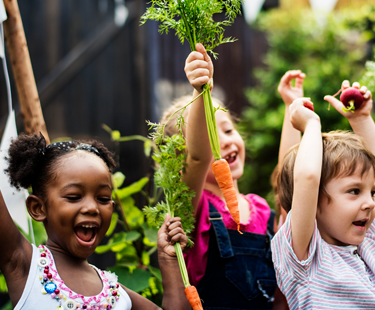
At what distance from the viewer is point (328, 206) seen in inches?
52.8

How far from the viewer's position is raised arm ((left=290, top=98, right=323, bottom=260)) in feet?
3.97

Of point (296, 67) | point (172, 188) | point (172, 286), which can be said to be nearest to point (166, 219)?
point (172, 188)

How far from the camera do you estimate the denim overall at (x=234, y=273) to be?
1554 millimetres

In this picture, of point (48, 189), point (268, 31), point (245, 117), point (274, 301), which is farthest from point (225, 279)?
point (268, 31)

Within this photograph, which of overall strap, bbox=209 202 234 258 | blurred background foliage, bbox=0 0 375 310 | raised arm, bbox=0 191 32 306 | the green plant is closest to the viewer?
raised arm, bbox=0 191 32 306

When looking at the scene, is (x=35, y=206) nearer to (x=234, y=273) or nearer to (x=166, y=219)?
(x=166, y=219)

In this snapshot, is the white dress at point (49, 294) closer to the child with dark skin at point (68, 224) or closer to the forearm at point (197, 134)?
the child with dark skin at point (68, 224)

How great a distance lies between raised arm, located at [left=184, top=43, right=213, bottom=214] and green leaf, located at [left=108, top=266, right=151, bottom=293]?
1.61ft

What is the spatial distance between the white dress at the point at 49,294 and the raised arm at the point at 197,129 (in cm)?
55

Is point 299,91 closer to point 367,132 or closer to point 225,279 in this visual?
point 367,132

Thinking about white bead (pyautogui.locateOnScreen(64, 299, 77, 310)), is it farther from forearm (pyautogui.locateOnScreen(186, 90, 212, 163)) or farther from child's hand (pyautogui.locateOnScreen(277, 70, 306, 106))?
child's hand (pyautogui.locateOnScreen(277, 70, 306, 106))

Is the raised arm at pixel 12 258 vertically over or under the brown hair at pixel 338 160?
under

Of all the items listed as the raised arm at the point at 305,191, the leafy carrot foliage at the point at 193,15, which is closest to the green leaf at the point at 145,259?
the raised arm at the point at 305,191

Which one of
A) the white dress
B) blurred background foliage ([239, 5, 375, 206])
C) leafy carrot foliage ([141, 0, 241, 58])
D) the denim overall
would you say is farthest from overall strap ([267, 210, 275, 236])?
blurred background foliage ([239, 5, 375, 206])
